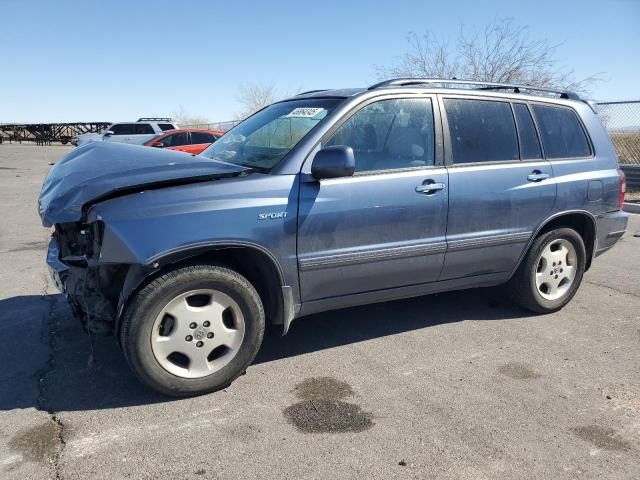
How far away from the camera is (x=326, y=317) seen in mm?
4691

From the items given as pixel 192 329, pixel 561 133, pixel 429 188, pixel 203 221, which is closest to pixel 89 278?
pixel 192 329

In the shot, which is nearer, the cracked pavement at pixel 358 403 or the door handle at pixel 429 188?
the cracked pavement at pixel 358 403

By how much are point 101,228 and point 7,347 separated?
5.24ft

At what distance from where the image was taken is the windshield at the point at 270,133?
3.72 meters

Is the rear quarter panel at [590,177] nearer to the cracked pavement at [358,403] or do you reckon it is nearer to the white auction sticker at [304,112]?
the cracked pavement at [358,403]

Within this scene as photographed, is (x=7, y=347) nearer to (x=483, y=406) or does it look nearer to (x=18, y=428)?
(x=18, y=428)

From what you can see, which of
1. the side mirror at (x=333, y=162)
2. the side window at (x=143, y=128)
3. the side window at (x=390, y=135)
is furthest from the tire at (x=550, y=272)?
the side window at (x=143, y=128)

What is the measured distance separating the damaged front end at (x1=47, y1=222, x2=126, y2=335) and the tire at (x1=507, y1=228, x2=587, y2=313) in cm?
323

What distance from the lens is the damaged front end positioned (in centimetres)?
323

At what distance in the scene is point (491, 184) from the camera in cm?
416

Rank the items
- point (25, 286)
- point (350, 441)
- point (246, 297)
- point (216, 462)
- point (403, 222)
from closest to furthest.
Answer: point (216, 462) < point (350, 441) < point (246, 297) < point (403, 222) < point (25, 286)

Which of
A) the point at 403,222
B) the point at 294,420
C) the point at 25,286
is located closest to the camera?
the point at 294,420

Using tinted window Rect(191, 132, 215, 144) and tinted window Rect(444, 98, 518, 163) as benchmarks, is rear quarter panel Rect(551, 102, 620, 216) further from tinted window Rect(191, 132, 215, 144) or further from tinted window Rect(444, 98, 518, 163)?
tinted window Rect(191, 132, 215, 144)

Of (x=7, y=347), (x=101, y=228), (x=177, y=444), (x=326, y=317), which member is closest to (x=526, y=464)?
(x=177, y=444)
